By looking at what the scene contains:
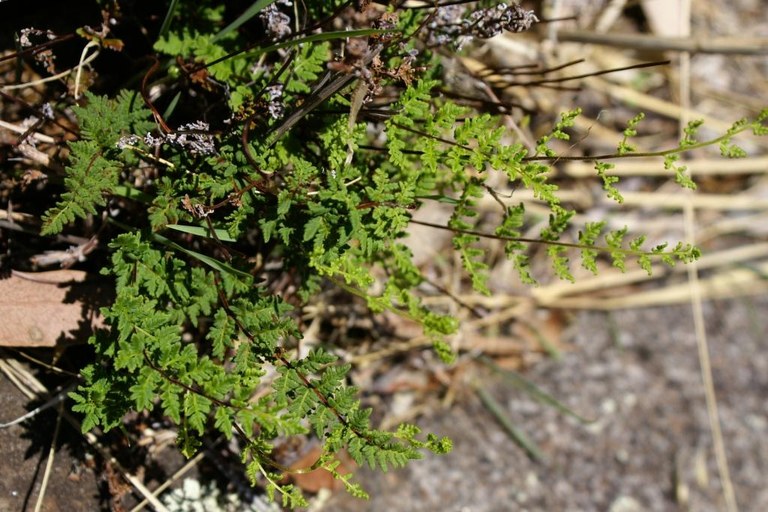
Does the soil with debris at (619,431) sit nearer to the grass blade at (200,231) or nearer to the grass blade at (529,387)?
the grass blade at (529,387)

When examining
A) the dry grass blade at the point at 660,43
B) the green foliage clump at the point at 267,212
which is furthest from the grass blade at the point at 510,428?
the dry grass blade at the point at 660,43

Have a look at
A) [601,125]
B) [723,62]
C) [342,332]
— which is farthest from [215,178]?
[723,62]

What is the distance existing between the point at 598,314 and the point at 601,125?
1.07 meters

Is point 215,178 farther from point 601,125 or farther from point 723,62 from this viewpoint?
point 723,62

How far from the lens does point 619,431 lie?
3332 mm

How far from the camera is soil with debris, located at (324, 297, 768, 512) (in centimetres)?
292

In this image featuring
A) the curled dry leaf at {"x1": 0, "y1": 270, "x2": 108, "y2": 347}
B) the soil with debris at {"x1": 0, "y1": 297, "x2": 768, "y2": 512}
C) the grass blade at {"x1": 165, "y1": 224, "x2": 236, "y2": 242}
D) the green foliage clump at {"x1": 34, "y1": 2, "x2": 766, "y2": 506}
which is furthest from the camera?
the soil with debris at {"x1": 0, "y1": 297, "x2": 768, "y2": 512}

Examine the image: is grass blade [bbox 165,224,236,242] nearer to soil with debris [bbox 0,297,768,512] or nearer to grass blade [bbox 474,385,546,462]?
soil with debris [bbox 0,297,768,512]

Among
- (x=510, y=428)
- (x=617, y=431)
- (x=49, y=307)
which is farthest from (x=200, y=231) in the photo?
(x=617, y=431)

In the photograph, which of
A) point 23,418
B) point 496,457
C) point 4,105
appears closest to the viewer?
point 23,418

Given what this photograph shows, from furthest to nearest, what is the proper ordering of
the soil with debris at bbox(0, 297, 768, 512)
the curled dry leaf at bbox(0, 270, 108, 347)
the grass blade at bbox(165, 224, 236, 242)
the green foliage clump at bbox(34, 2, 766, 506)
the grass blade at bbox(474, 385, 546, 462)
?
the grass blade at bbox(474, 385, 546, 462) → the soil with debris at bbox(0, 297, 768, 512) → the curled dry leaf at bbox(0, 270, 108, 347) → the grass blade at bbox(165, 224, 236, 242) → the green foliage clump at bbox(34, 2, 766, 506)

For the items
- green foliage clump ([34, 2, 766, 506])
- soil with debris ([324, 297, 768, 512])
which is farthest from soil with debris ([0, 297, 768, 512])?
green foliage clump ([34, 2, 766, 506])

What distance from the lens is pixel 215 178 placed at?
1797mm

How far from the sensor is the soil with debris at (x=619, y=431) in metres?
2.92
